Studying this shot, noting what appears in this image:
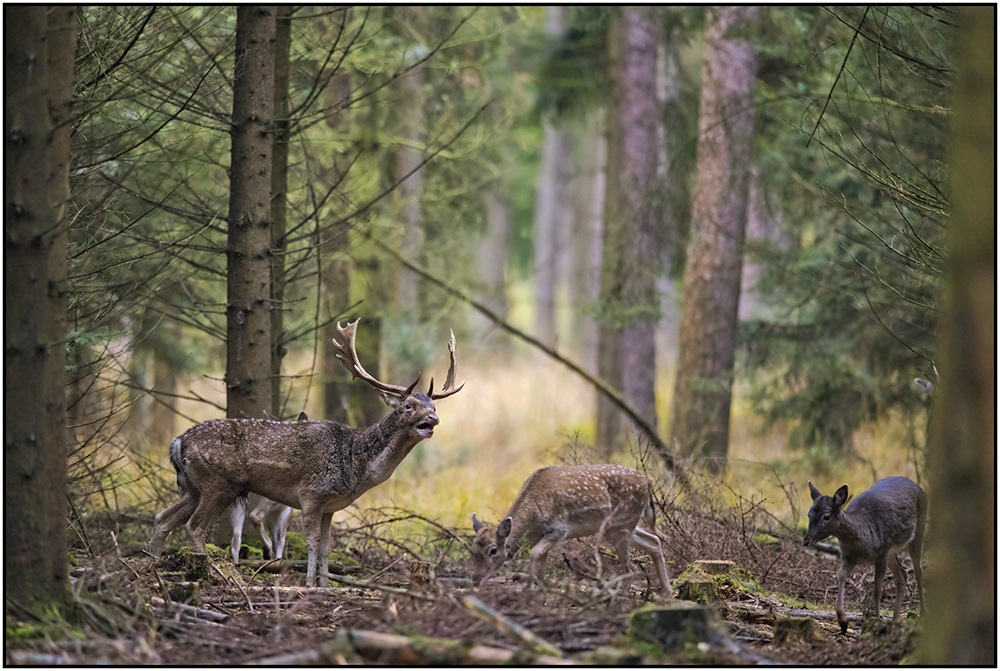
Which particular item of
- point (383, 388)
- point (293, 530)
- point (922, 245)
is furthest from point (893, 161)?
point (293, 530)

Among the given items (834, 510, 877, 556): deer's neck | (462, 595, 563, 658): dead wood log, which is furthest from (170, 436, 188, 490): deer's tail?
(834, 510, 877, 556): deer's neck

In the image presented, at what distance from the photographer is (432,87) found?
17.0 meters

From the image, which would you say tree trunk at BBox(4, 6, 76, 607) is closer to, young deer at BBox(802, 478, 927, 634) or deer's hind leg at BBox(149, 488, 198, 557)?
deer's hind leg at BBox(149, 488, 198, 557)

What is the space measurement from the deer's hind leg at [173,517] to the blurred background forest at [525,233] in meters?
0.61

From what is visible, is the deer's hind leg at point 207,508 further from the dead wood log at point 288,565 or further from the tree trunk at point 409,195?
the tree trunk at point 409,195

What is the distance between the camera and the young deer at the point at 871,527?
6398 millimetres

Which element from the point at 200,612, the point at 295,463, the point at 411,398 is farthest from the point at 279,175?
the point at 200,612

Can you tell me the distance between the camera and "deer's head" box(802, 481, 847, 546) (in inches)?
251

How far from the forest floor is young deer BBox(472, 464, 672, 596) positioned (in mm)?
325

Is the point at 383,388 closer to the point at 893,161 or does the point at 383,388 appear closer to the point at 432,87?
the point at 893,161

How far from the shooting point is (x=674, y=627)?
497 cm

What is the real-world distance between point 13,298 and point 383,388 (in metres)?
3.28

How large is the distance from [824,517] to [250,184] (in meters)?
5.20

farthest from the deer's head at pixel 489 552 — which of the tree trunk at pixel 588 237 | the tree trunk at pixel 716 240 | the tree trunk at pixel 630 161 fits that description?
the tree trunk at pixel 588 237
